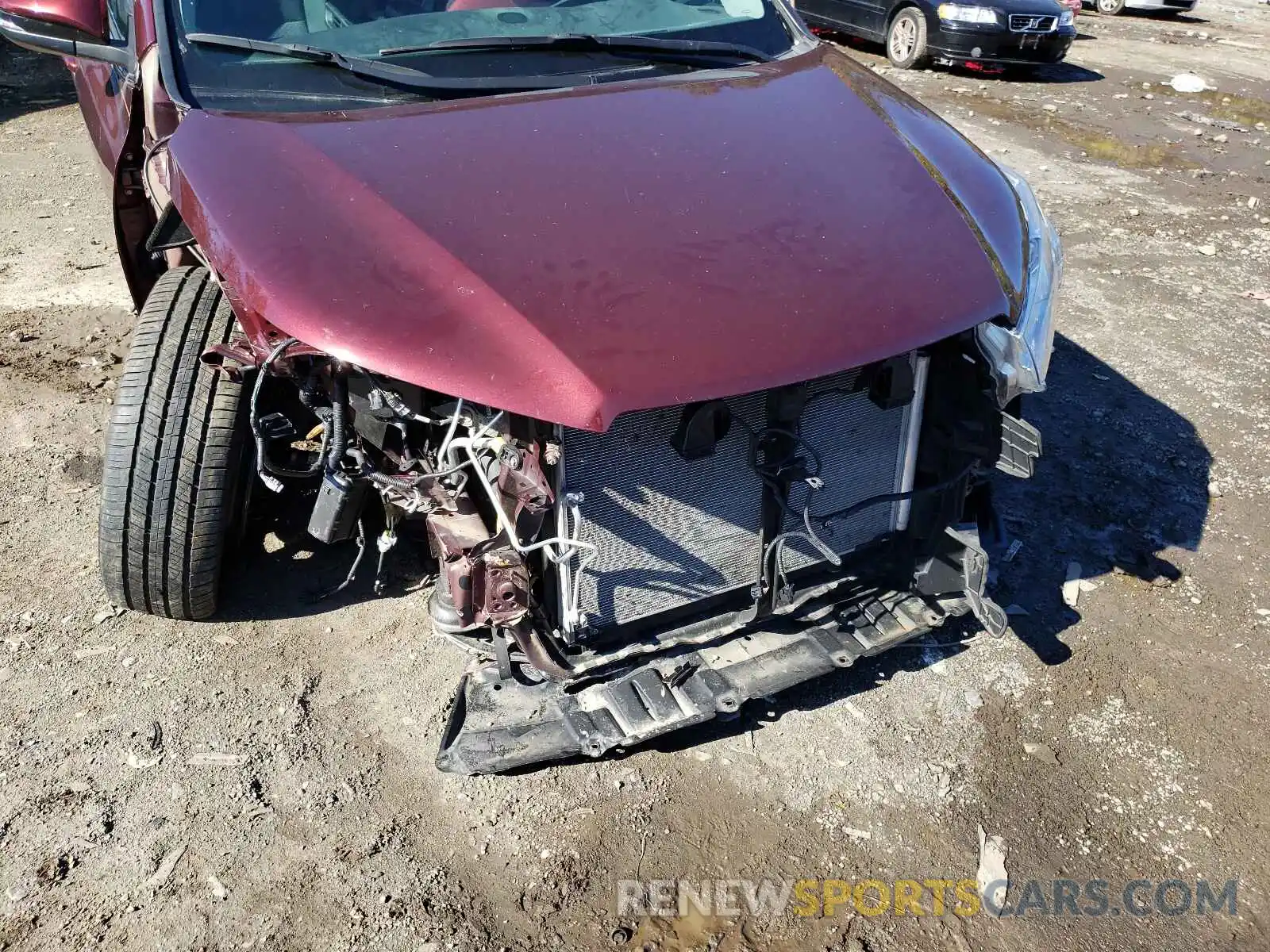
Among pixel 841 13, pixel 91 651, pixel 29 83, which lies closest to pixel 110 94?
pixel 91 651

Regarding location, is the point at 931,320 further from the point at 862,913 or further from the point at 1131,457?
the point at 1131,457

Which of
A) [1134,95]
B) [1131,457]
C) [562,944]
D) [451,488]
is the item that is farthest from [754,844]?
[1134,95]

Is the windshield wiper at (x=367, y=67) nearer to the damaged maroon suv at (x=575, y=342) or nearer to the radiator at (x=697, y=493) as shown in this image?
the damaged maroon suv at (x=575, y=342)

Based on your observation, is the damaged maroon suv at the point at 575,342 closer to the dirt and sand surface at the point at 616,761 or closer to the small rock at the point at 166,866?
the dirt and sand surface at the point at 616,761

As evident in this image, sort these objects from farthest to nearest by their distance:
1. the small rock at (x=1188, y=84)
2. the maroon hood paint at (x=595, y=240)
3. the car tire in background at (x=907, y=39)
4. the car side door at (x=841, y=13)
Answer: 1. the car side door at (x=841, y=13)
2. the small rock at (x=1188, y=84)
3. the car tire in background at (x=907, y=39)
4. the maroon hood paint at (x=595, y=240)

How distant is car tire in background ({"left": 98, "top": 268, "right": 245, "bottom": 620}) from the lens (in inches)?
105

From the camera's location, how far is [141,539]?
2.71 meters

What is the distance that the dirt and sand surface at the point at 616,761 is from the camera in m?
2.22

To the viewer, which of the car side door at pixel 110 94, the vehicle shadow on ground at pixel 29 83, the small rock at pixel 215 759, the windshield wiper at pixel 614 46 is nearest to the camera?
the small rock at pixel 215 759

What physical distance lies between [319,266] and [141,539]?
43.1 inches

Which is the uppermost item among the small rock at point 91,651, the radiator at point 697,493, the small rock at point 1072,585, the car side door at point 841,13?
the radiator at point 697,493

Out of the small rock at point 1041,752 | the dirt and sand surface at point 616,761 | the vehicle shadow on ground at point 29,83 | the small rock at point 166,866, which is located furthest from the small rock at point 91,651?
the vehicle shadow on ground at point 29,83

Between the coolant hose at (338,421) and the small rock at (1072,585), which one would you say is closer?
the coolant hose at (338,421)

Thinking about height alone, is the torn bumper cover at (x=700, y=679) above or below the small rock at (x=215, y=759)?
above
